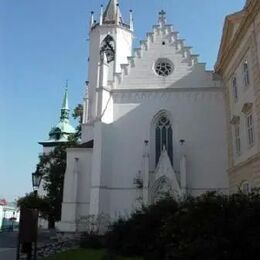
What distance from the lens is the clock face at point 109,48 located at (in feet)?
128

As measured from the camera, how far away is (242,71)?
2605 cm

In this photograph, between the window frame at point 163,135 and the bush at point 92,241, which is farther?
the window frame at point 163,135

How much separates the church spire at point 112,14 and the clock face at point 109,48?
6.74 feet

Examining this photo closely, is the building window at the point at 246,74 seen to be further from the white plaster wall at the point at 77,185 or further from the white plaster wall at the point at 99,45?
the white plaster wall at the point at 99,45

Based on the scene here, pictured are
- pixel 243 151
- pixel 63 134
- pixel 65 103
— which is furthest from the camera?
pixel 65 103

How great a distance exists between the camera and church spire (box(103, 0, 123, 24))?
40688mm

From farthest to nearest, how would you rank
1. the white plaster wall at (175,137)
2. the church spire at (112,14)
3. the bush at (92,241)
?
the church spire at (112,14)
the white plaster wall at (175,137)
the bush at (92,241)

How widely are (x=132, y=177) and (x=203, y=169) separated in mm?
5520

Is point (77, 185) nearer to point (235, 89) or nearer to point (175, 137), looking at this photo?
point (175, 137)

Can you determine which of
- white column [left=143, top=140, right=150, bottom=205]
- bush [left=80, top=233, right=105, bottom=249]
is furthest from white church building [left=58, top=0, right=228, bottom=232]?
bush [left=80, top=233, right=105, bottom=249]

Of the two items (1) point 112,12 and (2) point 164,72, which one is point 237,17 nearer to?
(2) point 164,72

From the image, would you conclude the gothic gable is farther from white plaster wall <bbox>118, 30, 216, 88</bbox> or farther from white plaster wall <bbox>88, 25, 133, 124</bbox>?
white plaster wall <bbox>88, 25, 133, 124</bbox>

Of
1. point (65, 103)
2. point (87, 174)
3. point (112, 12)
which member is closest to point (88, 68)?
point (112, 12)

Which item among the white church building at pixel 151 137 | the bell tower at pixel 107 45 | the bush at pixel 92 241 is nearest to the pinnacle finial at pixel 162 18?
the white church building at pixel 151 137
